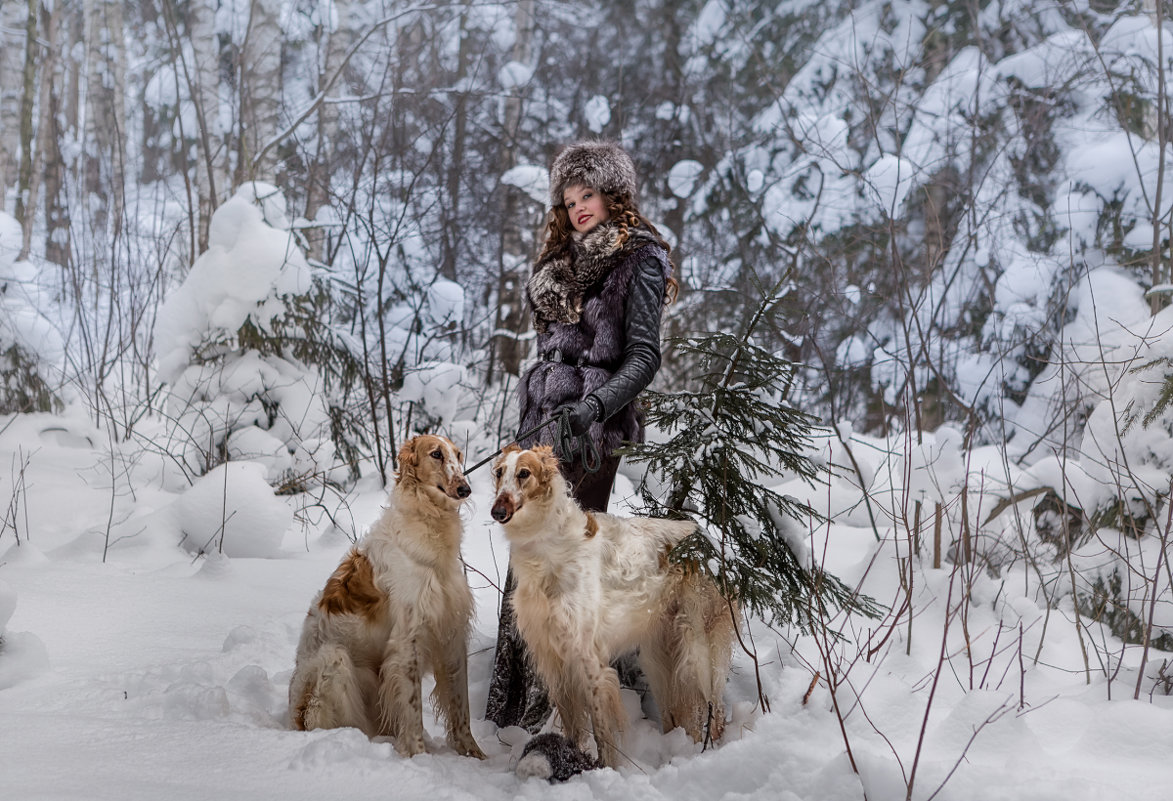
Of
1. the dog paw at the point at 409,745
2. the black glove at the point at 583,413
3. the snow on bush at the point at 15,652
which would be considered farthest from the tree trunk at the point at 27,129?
the black glove at the point at 583,413

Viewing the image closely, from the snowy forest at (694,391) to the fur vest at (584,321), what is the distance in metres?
0.48

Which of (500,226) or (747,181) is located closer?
(500,226)

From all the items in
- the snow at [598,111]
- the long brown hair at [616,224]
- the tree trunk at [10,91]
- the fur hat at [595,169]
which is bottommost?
the long brown hair at [616,224]

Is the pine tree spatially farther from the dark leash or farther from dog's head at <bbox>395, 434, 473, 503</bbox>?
dog's head at <bbox>395, 434, 473, 503</bbox>

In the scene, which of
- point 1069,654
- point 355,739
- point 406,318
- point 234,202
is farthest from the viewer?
point 406,318

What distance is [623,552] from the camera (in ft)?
9.24

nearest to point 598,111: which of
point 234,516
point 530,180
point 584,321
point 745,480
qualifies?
point 530,180

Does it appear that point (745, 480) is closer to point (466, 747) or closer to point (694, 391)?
point (466, 747)

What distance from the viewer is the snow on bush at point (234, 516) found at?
429 cm

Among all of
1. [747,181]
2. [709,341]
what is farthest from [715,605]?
[747,181]

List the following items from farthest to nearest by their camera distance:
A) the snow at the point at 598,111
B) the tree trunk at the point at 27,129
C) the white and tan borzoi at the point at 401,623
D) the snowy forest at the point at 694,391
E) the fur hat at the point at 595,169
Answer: the tree trunk at the point at 27,129
the snow at the point at 598,111
the fur hat at the point at 595,169
the white and tan borzoi at the point at 401,623
the snowy forest at the point at 694,391

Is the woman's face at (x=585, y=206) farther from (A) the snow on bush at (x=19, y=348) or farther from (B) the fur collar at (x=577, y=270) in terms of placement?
(A) the snow on bush at (x=19, y=348)

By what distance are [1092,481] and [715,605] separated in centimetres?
208

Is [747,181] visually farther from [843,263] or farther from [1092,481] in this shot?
[1092,481]
